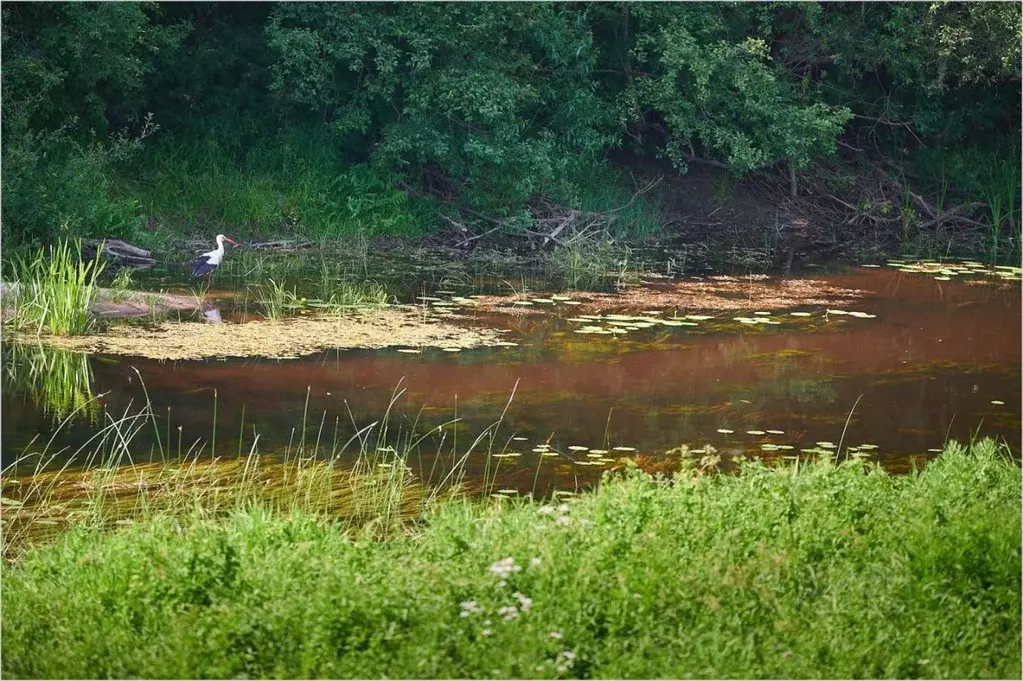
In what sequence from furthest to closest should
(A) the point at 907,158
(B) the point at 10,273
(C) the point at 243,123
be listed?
1. (A) the point at 907,158
2. (C) the point at 243,123
3. (B) the point at 10,273

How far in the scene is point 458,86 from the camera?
16719 millimetres

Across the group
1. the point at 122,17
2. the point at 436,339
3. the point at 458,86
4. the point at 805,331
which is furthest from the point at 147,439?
the point at 458,86

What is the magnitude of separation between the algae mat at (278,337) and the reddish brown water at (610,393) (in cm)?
31

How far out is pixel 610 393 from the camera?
8.61m

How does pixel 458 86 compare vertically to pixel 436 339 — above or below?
above

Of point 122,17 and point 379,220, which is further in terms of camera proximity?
point 379,220

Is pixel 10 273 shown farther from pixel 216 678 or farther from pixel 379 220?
pixel 216 678

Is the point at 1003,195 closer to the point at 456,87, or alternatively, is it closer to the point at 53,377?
the point at 456,87

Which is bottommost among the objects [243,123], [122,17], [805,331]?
[805,331]

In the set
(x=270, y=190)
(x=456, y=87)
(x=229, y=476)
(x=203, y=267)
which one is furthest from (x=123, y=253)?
(x=229, y=476)

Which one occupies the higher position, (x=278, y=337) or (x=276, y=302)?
(x=276, y=302)

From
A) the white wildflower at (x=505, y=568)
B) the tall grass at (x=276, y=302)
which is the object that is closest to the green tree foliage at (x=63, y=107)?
the tall grass at (x=276, y=302)

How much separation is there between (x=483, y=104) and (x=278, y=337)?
295 inches

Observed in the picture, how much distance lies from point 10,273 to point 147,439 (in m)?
6.13
